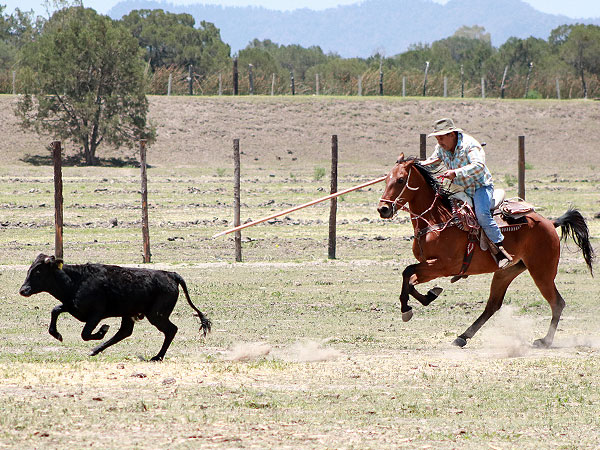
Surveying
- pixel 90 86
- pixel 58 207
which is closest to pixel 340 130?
pixel 90 86

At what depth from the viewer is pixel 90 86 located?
45031 millimetres

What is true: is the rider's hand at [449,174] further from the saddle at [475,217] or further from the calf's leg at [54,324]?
the calf's leg at [54,324]

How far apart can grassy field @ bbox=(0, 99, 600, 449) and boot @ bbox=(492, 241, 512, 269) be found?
96 centimetres

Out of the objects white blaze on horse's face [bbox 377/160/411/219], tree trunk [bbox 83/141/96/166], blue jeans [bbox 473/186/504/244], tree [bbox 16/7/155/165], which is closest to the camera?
white blaze on horse's face [bbox 377/160/411/219]

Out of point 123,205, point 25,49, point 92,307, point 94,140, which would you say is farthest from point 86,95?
point 92,307

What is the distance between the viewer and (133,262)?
21.0 m

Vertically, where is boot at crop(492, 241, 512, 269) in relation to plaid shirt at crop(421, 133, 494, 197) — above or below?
below

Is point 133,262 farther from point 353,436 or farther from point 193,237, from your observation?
point 353,436

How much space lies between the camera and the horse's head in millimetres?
11836

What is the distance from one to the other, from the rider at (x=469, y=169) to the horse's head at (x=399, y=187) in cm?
35

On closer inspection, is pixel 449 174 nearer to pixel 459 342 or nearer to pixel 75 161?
pixel 459 342

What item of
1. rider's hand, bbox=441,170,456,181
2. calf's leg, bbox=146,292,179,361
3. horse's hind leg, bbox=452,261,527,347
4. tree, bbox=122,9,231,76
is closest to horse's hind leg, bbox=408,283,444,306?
horse's hind leg, bbox=452,261,527,347

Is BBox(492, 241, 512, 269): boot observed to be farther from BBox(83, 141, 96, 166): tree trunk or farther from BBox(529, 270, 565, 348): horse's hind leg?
BBox(83, 141, 96, 166): tree trunk

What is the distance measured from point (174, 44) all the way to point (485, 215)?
71536mm
